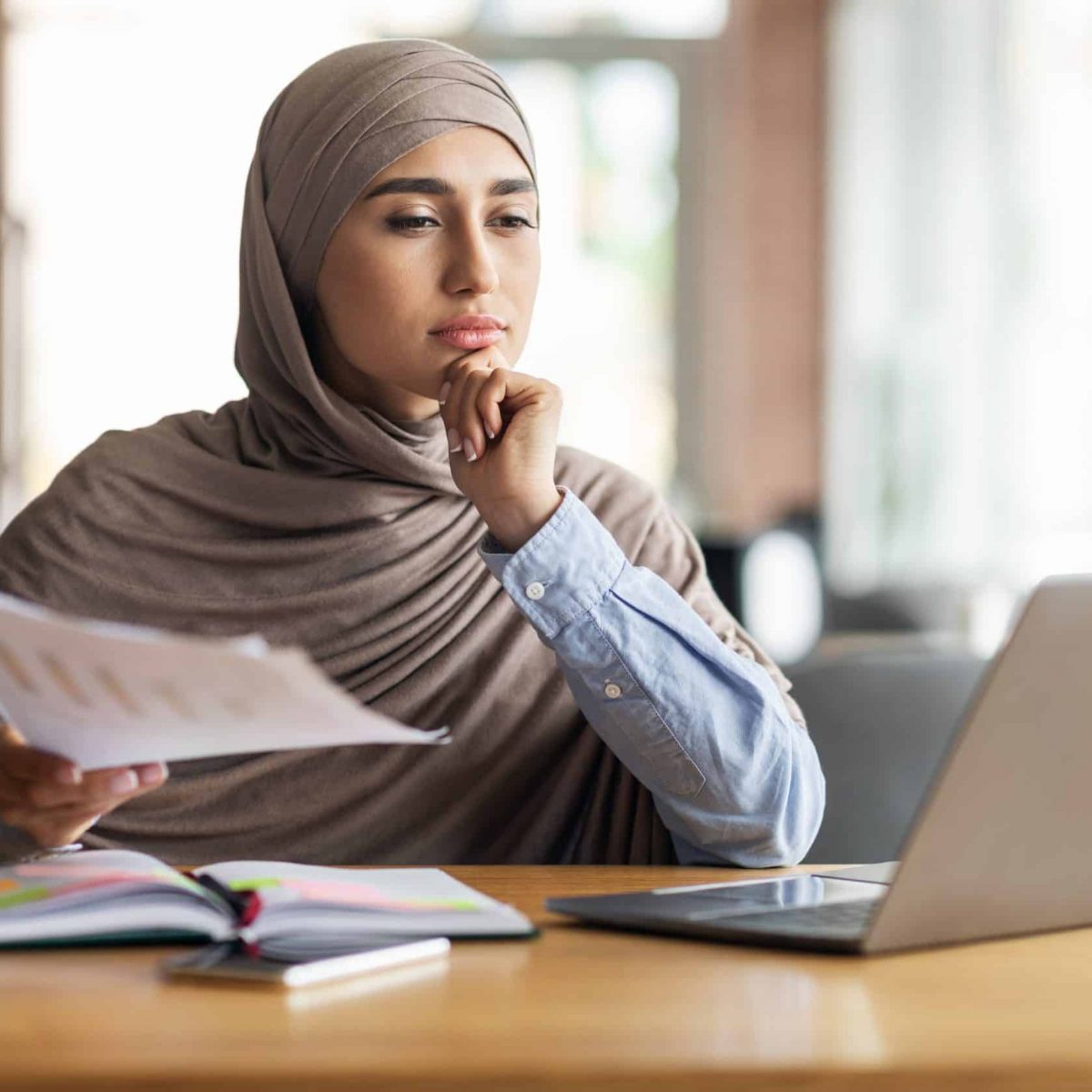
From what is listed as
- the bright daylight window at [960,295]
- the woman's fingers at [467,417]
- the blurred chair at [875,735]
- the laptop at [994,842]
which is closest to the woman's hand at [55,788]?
the laptop at [994,842]

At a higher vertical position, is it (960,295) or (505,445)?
(960,295)

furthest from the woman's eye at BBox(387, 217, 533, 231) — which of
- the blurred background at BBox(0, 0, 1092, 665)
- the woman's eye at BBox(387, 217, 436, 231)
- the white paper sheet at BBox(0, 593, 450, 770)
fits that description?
the blurred background at BBox(0, 0, 1092, 665)

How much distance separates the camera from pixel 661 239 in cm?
634

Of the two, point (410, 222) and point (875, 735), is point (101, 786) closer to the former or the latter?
point (410, 222)

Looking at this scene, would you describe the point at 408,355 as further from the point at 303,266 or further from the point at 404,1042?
the point at 404,1042

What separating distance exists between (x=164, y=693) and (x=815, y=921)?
1.21 feet

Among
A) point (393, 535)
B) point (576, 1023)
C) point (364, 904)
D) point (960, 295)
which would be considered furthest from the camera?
point (960, 295)

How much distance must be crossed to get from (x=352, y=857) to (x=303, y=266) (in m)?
0.52

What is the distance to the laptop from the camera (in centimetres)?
85

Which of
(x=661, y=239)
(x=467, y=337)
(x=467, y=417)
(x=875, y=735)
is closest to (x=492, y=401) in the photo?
(x=467, y=417)

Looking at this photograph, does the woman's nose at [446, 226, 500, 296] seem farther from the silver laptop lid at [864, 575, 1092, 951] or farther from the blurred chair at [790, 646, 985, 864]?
the silver laptop lid at [864, 575, 1092, 951]

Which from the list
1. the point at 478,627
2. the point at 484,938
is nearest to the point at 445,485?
the point at 478,627

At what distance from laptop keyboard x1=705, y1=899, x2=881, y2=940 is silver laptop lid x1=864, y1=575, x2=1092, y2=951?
3 cm

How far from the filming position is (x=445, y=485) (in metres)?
1.60
